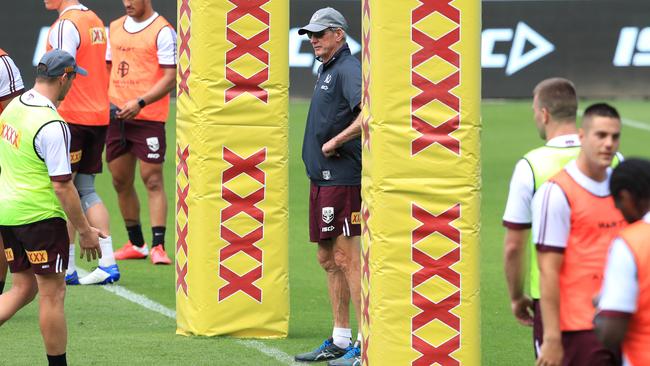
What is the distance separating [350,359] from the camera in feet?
30.2

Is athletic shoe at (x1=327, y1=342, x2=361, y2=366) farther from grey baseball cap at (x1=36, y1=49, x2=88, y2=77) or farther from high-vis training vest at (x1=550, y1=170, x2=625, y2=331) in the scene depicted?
high-vis training vest at (x1=550, y1=170, x2=625, y2=331)

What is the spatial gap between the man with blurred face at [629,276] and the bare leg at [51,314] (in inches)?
154

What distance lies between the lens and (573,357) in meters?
6.06

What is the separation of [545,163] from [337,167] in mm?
3080

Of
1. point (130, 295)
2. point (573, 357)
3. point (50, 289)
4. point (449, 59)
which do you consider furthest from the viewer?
point (130, 295)

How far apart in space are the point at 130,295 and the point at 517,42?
1514 cm

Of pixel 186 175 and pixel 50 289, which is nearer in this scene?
pixel 50 289

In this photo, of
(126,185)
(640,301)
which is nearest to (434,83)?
(640,301)

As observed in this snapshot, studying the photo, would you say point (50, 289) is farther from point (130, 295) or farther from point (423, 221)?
point (130, 295)

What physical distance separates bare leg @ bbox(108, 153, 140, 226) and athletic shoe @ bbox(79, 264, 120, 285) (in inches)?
55.1

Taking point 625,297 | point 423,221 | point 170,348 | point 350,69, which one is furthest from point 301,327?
point 625,297

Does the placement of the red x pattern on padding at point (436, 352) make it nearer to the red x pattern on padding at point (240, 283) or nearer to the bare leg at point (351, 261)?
the bare leg at point (351, 261)

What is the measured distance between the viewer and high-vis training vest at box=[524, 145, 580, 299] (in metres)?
6.35

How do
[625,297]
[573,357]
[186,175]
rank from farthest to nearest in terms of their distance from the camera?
[186,175], [573,357], [625,297]
